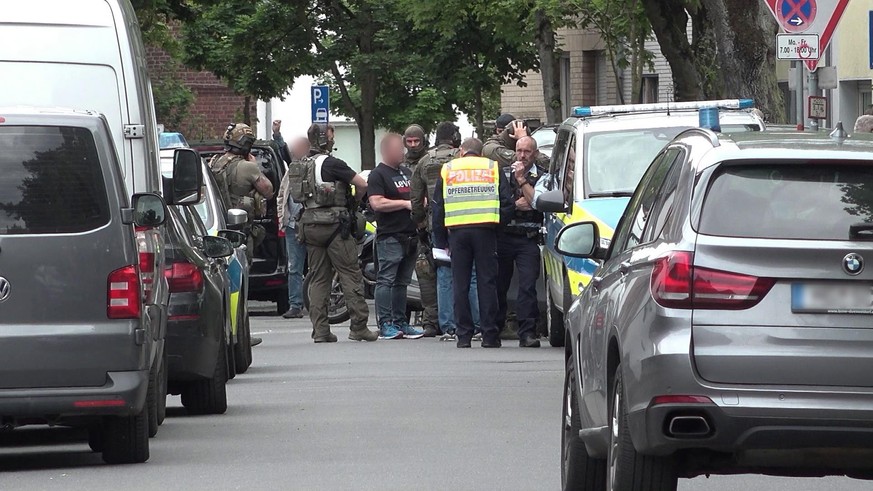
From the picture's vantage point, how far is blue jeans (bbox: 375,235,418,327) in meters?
18.8

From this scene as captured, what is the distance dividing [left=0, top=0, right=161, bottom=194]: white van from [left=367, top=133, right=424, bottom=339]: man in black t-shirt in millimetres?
7041

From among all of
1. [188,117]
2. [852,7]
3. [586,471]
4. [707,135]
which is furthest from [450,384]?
[188,117]

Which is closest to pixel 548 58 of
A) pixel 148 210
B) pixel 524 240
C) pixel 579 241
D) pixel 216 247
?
pixel 524 240

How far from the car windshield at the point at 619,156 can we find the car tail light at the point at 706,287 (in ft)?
27.9

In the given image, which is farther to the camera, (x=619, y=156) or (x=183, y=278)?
(x=619, y=156)

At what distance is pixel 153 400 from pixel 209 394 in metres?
1.74

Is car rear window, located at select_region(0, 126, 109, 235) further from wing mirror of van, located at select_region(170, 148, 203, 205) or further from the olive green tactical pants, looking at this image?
the olive green tactical pants

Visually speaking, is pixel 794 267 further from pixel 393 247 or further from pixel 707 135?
pixel 393 247

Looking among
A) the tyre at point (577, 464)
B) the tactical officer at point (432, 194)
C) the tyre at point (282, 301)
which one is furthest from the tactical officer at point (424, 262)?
the tyre at point (577, 464)

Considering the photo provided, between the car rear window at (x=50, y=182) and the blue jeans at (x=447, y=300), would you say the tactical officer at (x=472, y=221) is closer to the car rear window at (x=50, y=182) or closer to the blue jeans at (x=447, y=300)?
the blue jeans at (x=447, y=300)

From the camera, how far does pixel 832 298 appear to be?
6500 mm

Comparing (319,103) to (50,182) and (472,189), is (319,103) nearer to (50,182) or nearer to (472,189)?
(472,189)

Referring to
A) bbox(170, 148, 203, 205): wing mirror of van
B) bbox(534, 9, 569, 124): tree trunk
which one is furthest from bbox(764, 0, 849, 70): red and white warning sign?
bbox(534, 9, 569, 124): tree trunk

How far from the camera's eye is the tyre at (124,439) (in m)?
9.84
